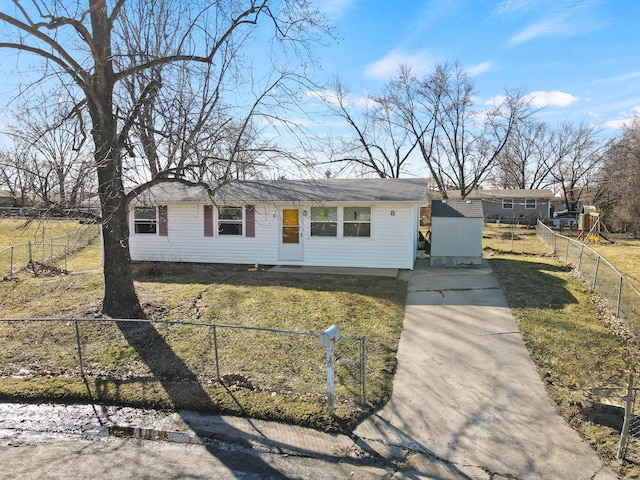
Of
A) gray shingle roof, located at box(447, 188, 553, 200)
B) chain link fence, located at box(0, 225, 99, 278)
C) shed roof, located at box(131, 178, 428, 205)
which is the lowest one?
Result: chain link fence, located at box(0, 225, 99, 278)

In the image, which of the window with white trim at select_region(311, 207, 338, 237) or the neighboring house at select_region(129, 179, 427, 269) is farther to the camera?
the window with white trim at select_region(311, 207, 338, 237)

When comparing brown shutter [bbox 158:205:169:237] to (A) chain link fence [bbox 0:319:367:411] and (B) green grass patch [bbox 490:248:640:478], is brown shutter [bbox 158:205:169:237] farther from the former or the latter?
(B) green grass patch [bbox 490:248:640:478]

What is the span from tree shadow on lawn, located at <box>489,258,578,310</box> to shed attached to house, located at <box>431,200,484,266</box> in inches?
36.6

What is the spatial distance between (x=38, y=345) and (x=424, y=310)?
7249 mm

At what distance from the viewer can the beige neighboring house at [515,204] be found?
39.2m

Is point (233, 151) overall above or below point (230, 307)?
above

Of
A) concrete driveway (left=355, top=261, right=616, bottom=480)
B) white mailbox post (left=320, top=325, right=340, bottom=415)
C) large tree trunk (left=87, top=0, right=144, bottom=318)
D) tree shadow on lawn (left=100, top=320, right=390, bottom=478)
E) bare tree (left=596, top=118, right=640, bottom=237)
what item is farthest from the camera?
bare tree (left=596, top=118, right=640, bottom=237)

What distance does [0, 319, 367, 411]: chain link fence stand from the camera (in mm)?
5168

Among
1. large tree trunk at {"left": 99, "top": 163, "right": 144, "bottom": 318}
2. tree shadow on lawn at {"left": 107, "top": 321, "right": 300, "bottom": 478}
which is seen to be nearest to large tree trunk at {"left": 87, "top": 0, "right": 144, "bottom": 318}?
large tree trunk at {"left": 99, "top": 163, "right": 144, "bottom": 318}

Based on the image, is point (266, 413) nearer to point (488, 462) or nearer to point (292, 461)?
point (292, 461)

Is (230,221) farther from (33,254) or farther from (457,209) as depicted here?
(33,254)

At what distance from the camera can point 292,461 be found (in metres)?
3.92

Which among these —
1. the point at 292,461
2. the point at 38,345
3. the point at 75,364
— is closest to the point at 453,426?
the point at 292,461

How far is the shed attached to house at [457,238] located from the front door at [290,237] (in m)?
4.63
